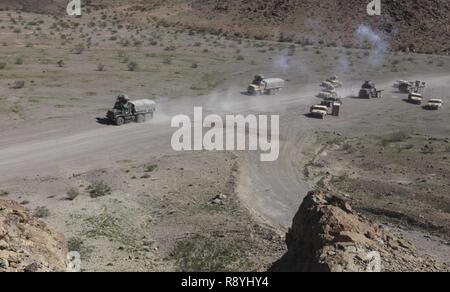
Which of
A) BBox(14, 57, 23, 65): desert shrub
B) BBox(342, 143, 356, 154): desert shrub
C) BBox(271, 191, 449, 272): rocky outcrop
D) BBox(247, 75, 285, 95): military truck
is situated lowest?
BBox(342, 143, 356, 154): desert shrub

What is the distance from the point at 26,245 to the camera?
1873cm

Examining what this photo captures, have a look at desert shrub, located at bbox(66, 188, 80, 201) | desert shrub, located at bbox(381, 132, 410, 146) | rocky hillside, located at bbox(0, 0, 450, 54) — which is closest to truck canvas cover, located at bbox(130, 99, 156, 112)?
desert shrub, located at bbox(66, 188, 80, 201)

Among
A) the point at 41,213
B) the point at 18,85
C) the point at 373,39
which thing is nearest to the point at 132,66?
the point at 18,85

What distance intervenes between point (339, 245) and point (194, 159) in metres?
25.4

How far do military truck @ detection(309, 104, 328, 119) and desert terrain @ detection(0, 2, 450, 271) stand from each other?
3.08ft

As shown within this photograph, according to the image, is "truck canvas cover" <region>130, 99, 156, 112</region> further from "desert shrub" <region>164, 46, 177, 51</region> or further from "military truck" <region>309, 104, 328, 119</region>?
"desert shrub" <region>164, 46, 177, 51</region>

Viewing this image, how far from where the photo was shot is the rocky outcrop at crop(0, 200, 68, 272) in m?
16.9

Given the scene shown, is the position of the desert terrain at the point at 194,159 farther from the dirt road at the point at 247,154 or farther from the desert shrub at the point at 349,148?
the desert shrub at the point at 349,148

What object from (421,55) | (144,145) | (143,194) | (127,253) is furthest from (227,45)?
(127,253)

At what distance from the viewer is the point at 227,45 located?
98.7 m

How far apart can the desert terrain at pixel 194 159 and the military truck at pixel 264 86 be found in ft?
4.61
